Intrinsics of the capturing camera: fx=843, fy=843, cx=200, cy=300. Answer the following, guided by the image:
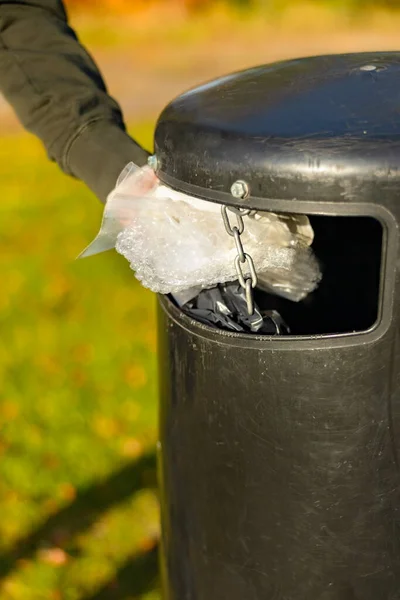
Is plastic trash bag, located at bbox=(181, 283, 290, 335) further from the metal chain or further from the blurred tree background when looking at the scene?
the blurred tree background

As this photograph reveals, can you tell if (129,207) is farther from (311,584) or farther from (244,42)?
(244,42)

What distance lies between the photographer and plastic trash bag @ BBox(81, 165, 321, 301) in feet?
5.43

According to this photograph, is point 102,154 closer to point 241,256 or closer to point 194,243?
point 194,243

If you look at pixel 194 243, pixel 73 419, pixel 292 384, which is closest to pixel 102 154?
pixel 194 243

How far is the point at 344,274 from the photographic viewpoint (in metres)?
2.19

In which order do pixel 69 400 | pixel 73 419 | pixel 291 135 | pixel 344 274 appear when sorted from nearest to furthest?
pixel 291 135 → pixel 344 274 → pixel 73 419 → pixel 69 400

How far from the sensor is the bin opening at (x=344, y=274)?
7.04 feet

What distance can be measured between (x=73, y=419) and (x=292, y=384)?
2.28 meters

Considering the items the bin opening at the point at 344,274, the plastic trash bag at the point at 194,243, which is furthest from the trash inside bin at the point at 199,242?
the bin opening at the point at 344,274

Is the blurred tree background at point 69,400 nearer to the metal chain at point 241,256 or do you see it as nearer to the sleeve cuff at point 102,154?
the sleeve cuff at point 102,154

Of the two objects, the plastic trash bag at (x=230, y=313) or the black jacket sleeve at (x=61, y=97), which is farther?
the black jacket sleeve at (x=61, y=97)

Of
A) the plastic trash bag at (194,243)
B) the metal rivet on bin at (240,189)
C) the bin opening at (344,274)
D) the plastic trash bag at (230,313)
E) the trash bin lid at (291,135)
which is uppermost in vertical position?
the trash bin lid at (291,135)

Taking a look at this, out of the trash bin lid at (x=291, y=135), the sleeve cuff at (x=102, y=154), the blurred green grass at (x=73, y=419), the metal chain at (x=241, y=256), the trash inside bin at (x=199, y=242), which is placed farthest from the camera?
the blurred green grass at (x=73, y=419)

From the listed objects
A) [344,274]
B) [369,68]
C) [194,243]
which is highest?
[369,68]
